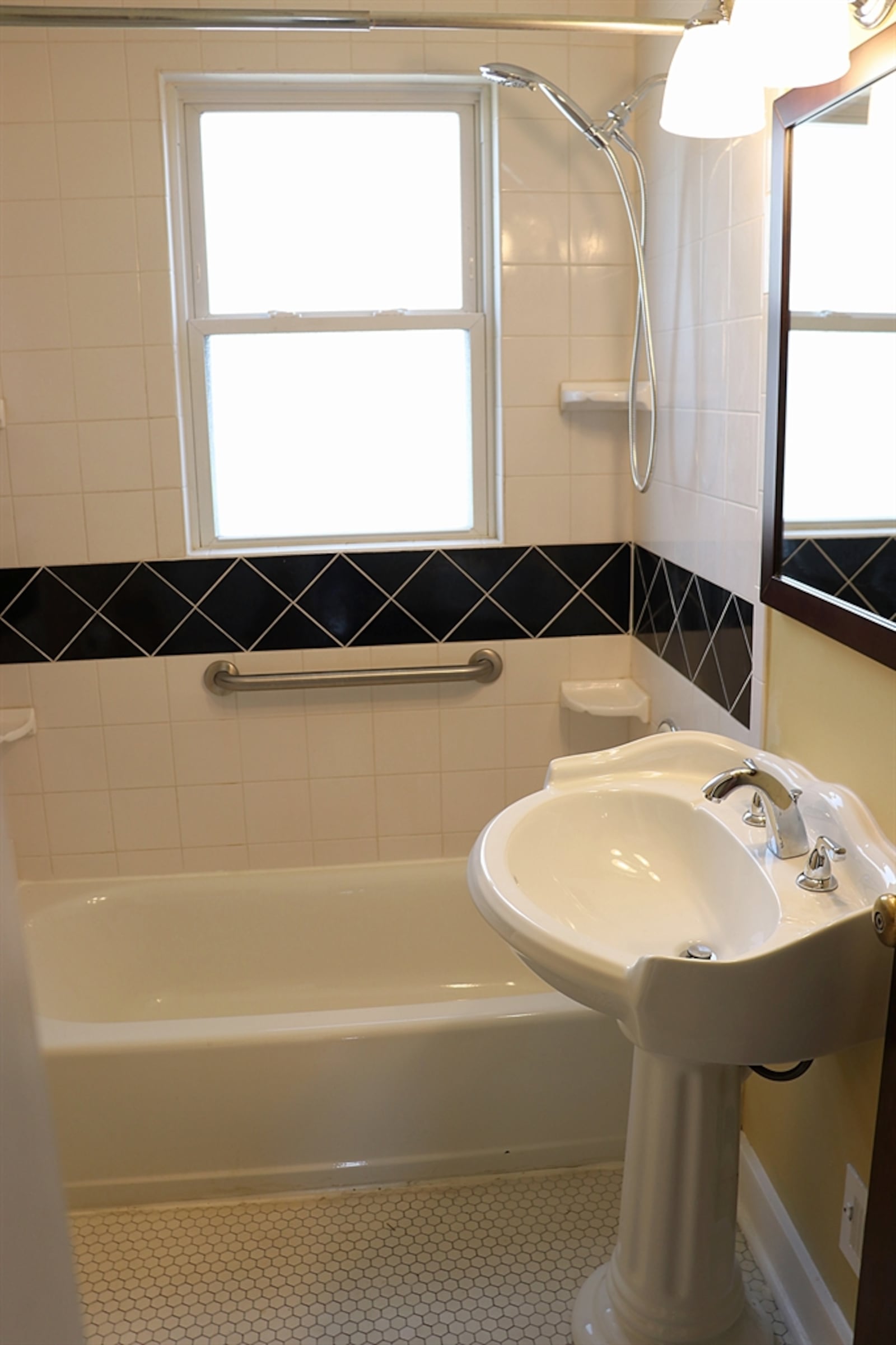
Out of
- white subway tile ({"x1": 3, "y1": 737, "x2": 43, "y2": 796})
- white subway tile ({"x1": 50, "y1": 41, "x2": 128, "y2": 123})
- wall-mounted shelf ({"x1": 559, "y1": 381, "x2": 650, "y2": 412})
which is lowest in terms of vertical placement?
white subway tile ({"x1": 3, "y1": 737, "x2": 43, "y2": 796})

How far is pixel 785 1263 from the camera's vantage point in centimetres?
192

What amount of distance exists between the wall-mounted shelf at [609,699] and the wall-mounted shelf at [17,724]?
1.23 m

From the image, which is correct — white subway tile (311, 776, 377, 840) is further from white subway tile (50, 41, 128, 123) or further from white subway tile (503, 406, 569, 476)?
white subway tile (50, 41, 128, 123)

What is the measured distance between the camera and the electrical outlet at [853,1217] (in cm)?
165

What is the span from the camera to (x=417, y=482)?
9.25ft

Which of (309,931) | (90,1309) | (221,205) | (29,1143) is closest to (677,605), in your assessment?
(309,931)

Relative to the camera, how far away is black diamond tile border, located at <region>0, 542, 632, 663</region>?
267 centimetres

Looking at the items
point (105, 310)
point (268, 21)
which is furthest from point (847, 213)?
point (105, 310)

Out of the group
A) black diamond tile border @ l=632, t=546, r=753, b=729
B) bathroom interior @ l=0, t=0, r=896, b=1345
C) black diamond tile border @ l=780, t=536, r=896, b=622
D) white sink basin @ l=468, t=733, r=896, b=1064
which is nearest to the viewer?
white sink basin @ l=468, t=733, r=896, b=1064

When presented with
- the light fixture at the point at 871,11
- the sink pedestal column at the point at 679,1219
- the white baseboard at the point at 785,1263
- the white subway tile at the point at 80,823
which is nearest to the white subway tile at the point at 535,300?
the light fixture at the point at 871,11

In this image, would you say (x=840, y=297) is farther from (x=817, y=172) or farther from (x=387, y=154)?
(x=387, y=154)

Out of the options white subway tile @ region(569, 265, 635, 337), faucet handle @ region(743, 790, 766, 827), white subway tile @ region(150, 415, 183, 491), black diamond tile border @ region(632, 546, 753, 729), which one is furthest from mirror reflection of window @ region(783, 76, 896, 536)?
white subway tile @ region(150, 415, 183, 491)

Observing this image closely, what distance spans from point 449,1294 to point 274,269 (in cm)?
213

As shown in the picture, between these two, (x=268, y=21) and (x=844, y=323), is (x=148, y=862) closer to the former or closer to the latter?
(x=268, y=21)
